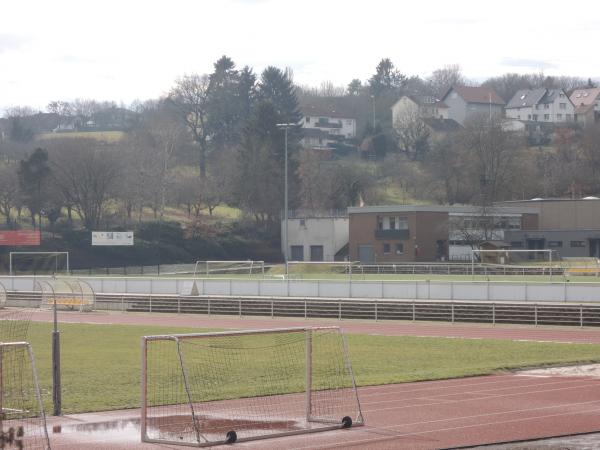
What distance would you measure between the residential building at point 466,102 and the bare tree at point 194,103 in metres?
50.1

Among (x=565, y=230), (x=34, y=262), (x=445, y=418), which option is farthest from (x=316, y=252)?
(x=445, y=418)

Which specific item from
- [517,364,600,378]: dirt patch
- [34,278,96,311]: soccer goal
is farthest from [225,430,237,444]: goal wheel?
[34,278,96,311]: soccer goal

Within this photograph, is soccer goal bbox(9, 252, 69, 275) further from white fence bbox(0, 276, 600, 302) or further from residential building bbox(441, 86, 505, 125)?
residential building bbox(441, 86, 505, 125)

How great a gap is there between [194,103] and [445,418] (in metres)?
119

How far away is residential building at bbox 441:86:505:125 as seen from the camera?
166000 mm

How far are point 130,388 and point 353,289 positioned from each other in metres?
25.8

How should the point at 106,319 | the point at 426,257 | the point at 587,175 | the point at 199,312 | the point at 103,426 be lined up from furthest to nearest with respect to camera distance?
the point at 587,175 → the point at 426,257 → the point at 199,312 → the point at 106,319 → the point at 103,426

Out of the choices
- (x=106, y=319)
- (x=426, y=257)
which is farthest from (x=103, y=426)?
(x=426, y=257)

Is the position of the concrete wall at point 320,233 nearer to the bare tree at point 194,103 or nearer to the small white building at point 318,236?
the small white building at point 318,236

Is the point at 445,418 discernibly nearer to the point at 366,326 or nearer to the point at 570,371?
the point at 570,371

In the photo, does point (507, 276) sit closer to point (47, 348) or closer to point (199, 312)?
point (199, 312)

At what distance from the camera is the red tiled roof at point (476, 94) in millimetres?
166375

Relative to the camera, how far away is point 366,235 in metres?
85.3

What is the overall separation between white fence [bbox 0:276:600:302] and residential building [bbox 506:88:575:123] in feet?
402
